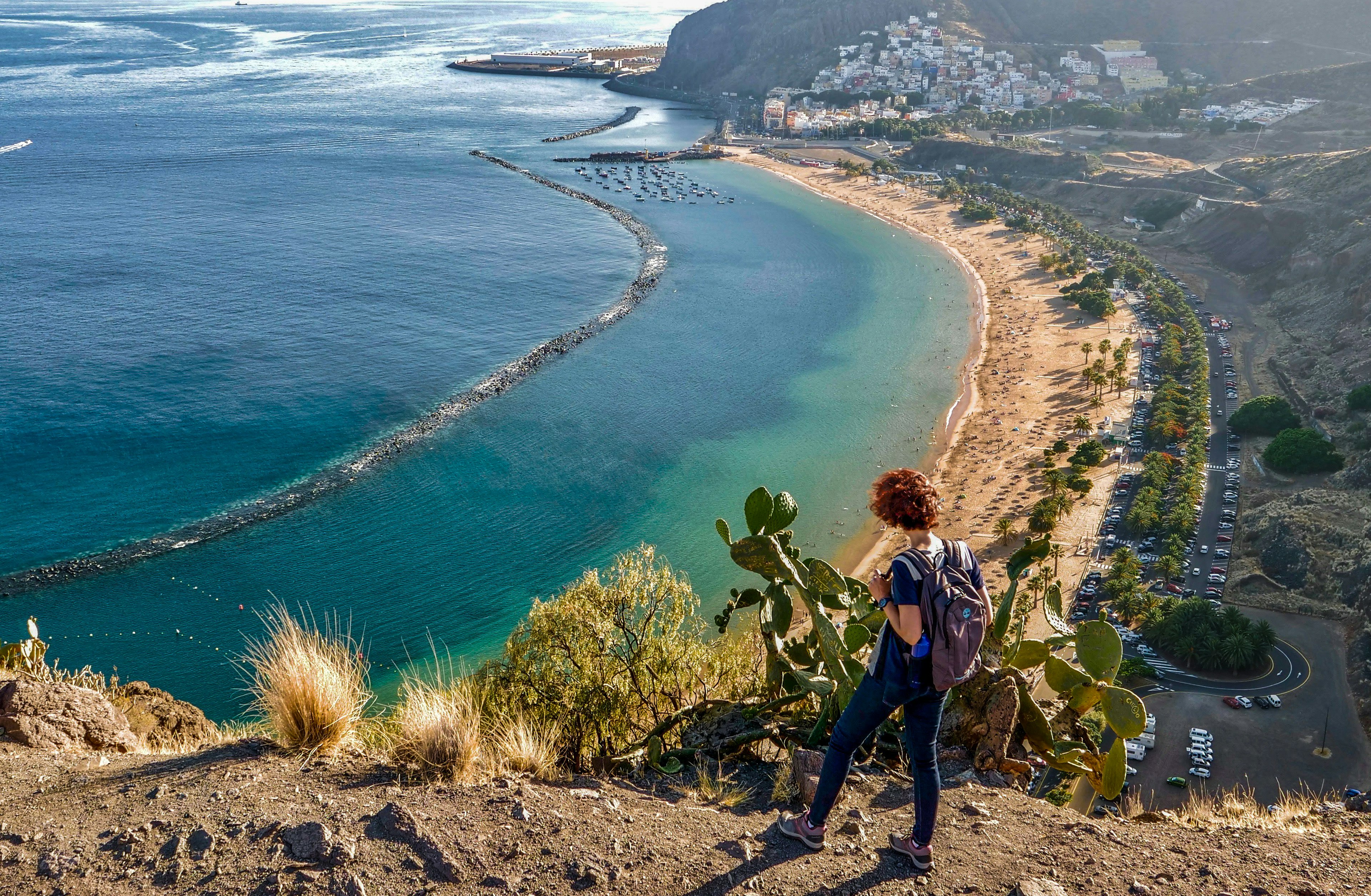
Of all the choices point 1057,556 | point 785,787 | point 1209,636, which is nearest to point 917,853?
point 785,787

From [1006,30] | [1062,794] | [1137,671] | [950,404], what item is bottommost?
[1137,671]

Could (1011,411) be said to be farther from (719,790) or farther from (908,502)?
(908,502)

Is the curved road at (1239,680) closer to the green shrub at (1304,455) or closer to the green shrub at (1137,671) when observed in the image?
the green shrub at (1137,671)

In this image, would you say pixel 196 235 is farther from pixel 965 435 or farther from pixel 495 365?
pixel 965 435

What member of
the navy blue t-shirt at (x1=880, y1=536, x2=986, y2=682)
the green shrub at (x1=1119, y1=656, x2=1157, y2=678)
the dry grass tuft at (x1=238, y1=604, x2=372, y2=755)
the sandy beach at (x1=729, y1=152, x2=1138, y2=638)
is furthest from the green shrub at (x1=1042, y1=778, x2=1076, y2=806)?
the dry grass tuft at (x1=238, y1=604, x2=372, y2=755)

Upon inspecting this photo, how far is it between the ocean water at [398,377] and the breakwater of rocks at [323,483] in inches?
20.0

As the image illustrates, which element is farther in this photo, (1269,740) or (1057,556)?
(1057,556)

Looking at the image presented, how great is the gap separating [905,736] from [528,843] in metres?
2.27

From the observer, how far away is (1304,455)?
30.9 metres

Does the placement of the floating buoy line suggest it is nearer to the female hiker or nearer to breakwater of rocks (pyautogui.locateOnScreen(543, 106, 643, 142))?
the female hiker

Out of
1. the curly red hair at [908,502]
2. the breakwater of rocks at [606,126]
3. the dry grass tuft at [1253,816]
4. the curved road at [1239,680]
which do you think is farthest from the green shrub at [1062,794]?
the breakwater of rocks at [606,126]

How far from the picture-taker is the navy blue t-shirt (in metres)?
4.54

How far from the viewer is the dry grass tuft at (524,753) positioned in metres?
6.10

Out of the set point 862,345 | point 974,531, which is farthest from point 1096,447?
point 862,345
